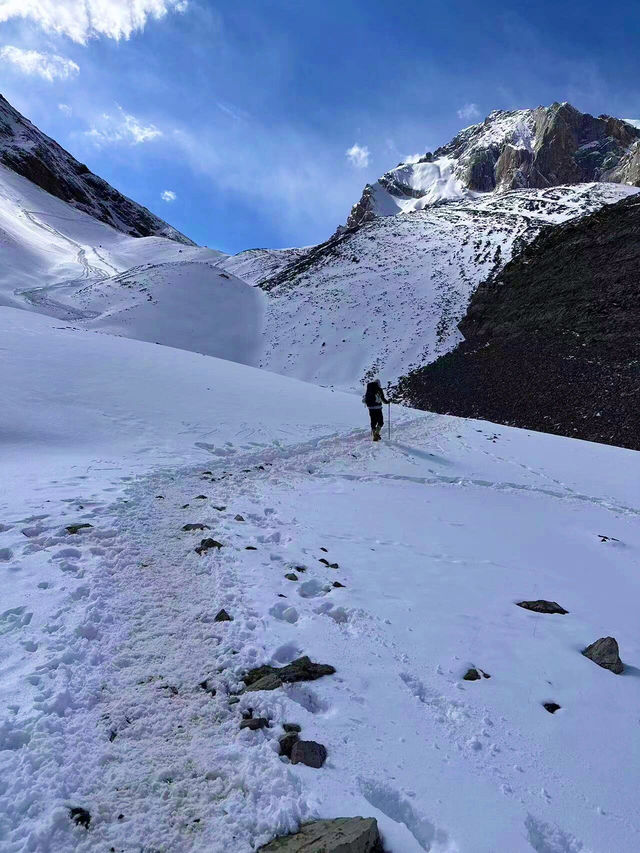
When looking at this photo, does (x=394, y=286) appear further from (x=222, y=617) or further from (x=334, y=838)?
(x=334, y=838)

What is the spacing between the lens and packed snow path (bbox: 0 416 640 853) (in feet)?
8.59

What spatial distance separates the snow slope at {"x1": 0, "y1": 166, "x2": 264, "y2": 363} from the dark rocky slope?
17136 mm

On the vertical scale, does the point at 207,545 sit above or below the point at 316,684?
above

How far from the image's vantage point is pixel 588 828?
2637 mm

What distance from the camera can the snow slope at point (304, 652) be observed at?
2648 mm

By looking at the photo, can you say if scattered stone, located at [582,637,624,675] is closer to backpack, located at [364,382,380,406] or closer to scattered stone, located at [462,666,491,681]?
scattered stone, located at [462,666,491,681]

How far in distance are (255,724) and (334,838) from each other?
3.44 ft

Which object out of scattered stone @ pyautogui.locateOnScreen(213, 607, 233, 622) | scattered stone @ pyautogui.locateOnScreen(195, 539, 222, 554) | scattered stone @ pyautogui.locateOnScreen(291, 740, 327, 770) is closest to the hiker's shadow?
scattered stone @ pyautogui.locateOnScreen(195, 539, 222, 554)

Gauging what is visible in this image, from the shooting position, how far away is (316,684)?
368 cm

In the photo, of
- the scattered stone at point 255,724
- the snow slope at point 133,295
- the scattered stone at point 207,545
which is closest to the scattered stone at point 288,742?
the scattered stone at point 255,724

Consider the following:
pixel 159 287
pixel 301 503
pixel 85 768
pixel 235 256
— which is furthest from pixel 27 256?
pixel 85 768

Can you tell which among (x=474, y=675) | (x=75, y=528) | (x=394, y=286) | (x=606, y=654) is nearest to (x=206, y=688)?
(x=474, y=675)

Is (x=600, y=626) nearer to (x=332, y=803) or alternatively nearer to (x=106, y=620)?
(x=332, y=803)

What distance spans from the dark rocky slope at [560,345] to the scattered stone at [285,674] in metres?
17.2
